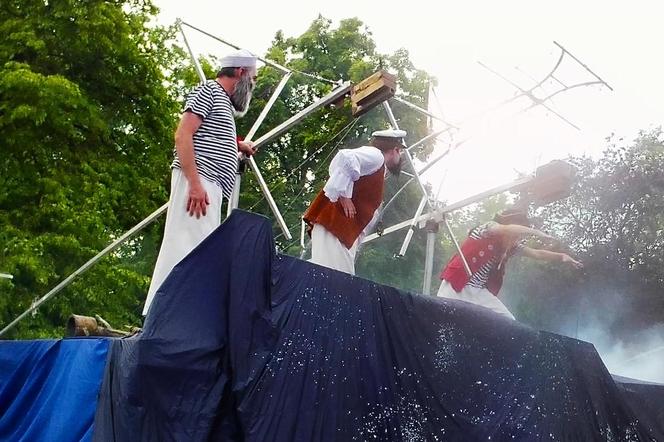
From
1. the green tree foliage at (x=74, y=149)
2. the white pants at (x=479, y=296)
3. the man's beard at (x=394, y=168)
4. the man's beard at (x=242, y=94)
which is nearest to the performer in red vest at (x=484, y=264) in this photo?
the white pants at (x=479, y=296)

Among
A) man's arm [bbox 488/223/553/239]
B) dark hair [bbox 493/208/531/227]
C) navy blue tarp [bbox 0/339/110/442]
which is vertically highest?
dark hair [bbox 493/208/531/227]

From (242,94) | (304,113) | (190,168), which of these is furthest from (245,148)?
(190,168)

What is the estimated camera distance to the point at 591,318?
1656 centimetres

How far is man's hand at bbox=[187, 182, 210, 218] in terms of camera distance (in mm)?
3291

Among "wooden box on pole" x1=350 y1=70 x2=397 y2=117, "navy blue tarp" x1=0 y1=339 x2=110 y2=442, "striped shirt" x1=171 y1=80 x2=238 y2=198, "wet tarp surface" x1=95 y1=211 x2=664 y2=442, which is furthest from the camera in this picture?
"wooden box on pole" x1=350 y1=70 x2=397 y2=117

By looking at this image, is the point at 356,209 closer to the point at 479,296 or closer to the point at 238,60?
the point at 238,60

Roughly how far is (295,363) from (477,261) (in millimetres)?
2730

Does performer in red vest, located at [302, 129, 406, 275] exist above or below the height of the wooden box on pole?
below

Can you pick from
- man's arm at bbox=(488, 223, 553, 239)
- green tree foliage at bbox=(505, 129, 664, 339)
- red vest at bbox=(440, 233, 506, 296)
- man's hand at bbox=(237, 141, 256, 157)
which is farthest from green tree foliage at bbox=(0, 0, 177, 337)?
green tree foliage at bbox=(505, 129, 664, 339)

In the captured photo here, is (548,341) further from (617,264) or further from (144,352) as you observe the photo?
(617,264)

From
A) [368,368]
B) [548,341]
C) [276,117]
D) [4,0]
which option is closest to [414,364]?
[368,368]

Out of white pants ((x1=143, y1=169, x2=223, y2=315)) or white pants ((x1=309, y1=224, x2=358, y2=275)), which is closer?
white pants ((x1=143, y1=169, x2=223, y2=315))

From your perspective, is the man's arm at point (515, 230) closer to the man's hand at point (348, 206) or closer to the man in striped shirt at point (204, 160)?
the man's hand at point (348, 206)

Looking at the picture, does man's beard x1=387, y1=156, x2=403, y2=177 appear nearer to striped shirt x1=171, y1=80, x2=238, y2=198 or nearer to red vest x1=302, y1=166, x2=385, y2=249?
red vest x1=302, y1=166, x2=385, y2=249
